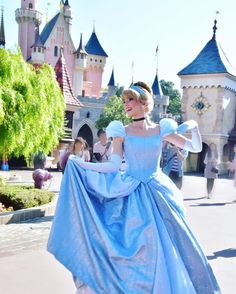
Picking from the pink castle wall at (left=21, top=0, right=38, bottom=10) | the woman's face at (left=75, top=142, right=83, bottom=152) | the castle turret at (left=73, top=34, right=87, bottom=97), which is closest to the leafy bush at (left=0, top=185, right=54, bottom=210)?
the woman's face at (left=75, top=142, right=83, bottom=152)

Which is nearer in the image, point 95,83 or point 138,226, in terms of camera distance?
point 138,226

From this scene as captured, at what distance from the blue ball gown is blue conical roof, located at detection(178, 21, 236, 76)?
25.9 metres

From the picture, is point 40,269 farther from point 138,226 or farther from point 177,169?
Answer: point 177,169

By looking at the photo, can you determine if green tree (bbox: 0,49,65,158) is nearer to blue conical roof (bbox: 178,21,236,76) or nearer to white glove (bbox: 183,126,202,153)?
white glove (bbox: 183,126,202,153)

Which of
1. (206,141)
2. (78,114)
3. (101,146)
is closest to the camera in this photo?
(101,146)

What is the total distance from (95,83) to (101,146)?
4341 centimetres

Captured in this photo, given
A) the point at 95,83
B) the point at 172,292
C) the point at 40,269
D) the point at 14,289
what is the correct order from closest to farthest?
the point at 172,292 < the point at 14,289 < the point at 40,269 < the point at 95,83

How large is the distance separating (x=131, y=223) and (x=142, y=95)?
99 cm

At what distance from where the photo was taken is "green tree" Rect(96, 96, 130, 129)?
37178mm

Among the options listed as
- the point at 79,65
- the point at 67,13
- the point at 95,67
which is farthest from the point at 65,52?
the point at 95,67

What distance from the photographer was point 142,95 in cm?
325

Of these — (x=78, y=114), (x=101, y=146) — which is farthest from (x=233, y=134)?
(x=101, y=146)

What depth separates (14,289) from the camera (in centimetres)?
369

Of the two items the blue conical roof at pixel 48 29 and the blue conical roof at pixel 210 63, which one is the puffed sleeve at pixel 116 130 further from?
the blue conical roof at pixel 48 29
